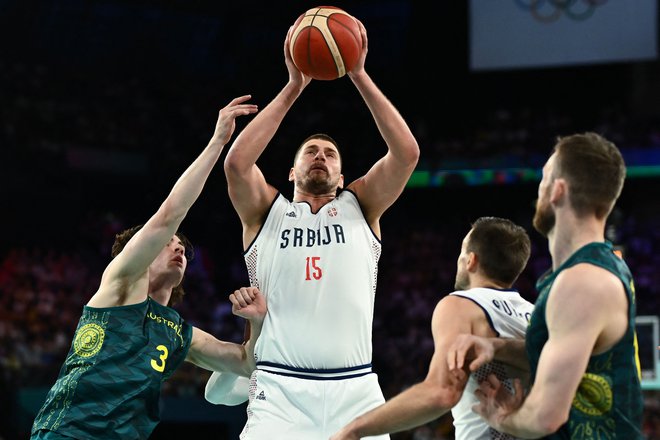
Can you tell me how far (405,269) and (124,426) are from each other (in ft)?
51.3

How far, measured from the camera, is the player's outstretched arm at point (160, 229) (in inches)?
199

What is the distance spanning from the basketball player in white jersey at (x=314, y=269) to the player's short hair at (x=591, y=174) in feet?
6.48

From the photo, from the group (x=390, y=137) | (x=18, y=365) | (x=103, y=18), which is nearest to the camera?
(x=390, y=137)

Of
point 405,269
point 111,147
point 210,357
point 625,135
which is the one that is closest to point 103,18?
point 111,147

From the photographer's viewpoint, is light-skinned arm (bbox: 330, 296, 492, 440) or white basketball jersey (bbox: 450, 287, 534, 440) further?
white basketball jersey (bbox: 450, 287, 534, 440)

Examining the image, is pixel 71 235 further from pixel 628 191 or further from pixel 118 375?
pixel 118 375

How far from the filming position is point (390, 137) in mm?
5371

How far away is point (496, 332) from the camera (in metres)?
3.86

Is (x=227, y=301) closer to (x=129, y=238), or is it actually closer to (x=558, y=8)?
(x=558, y=8)

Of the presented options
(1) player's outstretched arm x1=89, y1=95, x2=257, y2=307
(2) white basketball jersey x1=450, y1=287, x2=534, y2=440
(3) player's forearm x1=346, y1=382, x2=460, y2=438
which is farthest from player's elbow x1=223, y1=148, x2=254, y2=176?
(3) player's forearm x1=346, y1=382, x2=460, y2=438

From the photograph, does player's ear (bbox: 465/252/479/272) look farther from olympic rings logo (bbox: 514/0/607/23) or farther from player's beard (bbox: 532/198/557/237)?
olympic rings logo (bbox: 514/0/607/23)

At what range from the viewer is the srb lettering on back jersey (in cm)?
542

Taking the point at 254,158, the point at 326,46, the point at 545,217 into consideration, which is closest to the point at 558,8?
the point at 326,46

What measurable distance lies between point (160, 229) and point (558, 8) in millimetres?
17534
